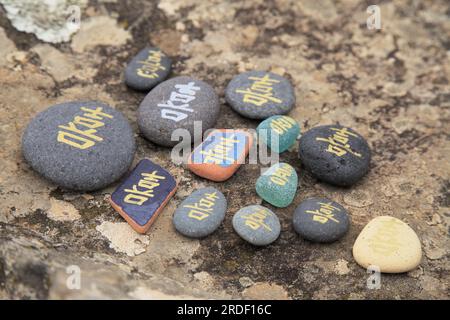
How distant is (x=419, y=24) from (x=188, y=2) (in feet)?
3.98

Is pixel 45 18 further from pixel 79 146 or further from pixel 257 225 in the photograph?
pixel 257 225

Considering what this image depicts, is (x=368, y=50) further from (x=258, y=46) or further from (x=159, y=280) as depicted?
(x=159, y=280)

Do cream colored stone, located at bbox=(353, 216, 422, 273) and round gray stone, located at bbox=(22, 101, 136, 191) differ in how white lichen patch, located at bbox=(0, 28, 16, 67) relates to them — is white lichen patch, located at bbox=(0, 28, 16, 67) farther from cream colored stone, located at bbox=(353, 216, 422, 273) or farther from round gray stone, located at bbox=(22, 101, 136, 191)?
cream colored stone, located at bbox=(353, 216, 422, 273)

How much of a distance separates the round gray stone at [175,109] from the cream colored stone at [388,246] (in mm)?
771

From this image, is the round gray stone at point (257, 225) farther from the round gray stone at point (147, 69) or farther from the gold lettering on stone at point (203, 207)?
the round gray stone at point (147, 69)

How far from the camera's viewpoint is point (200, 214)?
6.29 ft

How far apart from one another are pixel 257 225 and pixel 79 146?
2.27 feet

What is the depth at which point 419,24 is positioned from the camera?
295 cm

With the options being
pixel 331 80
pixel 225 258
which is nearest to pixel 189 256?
pixel 225 258

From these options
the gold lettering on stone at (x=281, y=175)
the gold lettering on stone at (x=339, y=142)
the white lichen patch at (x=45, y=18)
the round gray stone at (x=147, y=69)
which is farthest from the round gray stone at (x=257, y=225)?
the white lichen patch at (x=45, y=18)

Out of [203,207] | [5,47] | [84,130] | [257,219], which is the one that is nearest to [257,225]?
[257,219]

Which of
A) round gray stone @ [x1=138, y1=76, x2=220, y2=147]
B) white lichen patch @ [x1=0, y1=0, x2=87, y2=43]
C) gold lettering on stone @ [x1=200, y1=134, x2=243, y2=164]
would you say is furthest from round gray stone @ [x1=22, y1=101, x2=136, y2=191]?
white lichen patch @ [x1=0, y1=0, x2=87, y2=43]

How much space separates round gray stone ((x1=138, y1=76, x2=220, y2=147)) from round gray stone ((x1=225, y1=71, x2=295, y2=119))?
97mm

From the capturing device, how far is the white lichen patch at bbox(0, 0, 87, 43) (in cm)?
260
